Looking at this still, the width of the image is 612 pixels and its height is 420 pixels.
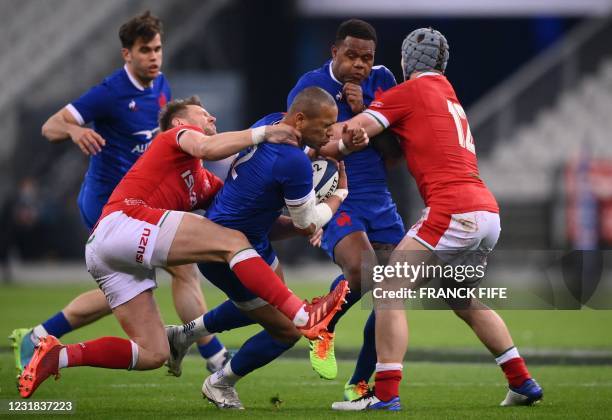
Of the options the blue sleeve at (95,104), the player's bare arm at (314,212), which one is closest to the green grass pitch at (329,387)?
the player's bare arm at (314,212)

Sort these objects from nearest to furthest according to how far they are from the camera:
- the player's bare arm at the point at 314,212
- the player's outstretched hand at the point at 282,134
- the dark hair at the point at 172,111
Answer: the player's outstretched hand at the point at 282,134
the player's bare arm at the point at 314,212
the dark hair at the point at 172,111

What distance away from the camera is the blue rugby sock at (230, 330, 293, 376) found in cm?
743

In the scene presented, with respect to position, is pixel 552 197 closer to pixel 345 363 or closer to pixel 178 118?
pixel 345 363

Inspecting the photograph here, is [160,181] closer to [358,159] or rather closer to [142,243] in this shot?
[142,243]

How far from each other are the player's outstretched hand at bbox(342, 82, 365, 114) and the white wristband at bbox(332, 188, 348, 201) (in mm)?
625

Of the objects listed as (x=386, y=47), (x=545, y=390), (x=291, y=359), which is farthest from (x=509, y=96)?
(x=545, y=390)

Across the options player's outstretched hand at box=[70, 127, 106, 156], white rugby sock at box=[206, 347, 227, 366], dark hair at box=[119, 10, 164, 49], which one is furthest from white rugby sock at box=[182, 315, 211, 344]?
dark hair at box=[119, 10, 164, 49]

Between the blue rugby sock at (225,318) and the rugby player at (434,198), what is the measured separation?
0.94 meters

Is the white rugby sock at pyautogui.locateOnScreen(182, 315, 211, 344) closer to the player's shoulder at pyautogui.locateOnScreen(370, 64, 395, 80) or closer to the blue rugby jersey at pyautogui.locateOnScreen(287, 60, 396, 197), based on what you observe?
the blue rugby jersey at pyautogui.locateOnScreen(287, 60, 396, 197)

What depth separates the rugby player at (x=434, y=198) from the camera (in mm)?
7102

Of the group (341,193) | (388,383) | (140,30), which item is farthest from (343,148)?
(140,30)

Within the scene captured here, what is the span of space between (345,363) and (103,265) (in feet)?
12.1

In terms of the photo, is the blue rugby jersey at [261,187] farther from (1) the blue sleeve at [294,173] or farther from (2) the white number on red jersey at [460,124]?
(2) the white number on red jersey at [460,124]

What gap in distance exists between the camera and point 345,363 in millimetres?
10289
